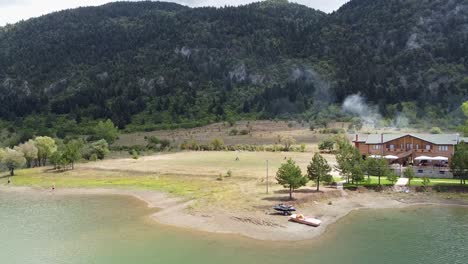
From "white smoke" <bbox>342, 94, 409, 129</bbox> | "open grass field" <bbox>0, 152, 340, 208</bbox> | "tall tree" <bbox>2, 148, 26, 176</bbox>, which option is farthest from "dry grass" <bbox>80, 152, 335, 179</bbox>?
"white smoke" <bbox>342, 94, 409, 129</bbox>

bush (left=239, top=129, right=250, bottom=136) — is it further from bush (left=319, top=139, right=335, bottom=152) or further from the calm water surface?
the calm water surface

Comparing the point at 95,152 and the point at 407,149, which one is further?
the point at 95,152

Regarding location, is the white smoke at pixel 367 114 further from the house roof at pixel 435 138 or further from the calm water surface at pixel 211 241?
the calm water surface at pixel 211 241

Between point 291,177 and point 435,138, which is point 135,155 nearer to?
point 291,177

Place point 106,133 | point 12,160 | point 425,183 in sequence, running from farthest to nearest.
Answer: point 106,133, point 12,160, point 425,183

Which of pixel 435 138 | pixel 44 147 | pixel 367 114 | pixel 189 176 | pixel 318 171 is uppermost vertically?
pixel 367 114

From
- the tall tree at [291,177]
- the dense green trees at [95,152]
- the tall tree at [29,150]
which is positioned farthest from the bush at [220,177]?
the tall tree at [29,150]

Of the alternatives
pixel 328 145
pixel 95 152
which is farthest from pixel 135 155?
pixel 328 145
